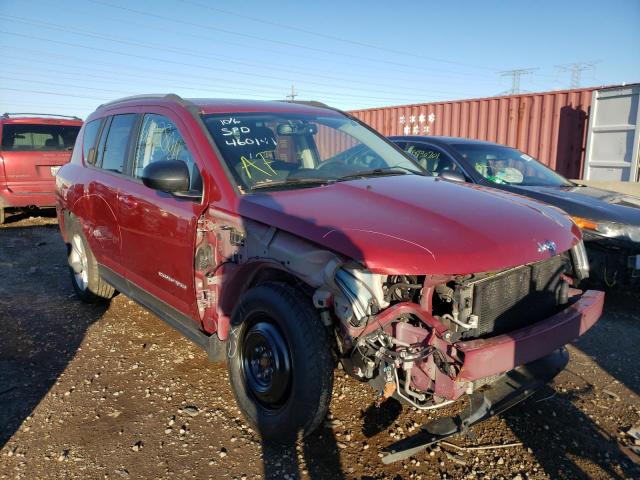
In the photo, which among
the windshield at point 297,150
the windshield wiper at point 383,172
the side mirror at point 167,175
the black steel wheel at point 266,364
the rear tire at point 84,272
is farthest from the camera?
the rear tire at point 84,272

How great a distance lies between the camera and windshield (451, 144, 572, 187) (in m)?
5.47

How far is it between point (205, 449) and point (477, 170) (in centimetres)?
409

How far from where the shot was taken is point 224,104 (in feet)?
11.4

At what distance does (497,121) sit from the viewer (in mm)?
11172

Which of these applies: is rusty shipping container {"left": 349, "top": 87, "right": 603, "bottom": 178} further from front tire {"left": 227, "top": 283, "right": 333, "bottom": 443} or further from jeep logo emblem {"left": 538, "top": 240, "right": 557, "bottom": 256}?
front tire {"left": 227, "top": 283, "right": 333, "bottom": 443}

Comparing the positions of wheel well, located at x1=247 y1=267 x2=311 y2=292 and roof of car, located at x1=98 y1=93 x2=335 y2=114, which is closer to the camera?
wheel well, located at x1=247 y1=267 x2=311 y2=292

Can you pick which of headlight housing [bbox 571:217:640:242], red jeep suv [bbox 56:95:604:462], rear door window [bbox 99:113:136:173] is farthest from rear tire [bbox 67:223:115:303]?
headlight housing [bbox 571:217:640:242]

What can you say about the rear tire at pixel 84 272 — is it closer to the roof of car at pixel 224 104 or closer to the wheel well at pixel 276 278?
the roof of car at pixel 224 104

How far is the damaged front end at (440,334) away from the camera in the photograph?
215cm

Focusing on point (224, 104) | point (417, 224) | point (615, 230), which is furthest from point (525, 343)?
point (615, 230)

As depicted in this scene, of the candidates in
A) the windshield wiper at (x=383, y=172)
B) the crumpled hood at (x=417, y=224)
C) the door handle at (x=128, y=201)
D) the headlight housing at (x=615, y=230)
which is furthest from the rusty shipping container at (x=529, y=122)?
the door handle at (x=128, y=201)

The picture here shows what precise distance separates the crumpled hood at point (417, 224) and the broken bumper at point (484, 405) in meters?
0.77

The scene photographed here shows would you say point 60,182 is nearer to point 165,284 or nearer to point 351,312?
point 165,284

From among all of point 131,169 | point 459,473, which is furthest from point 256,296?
point 131,169
